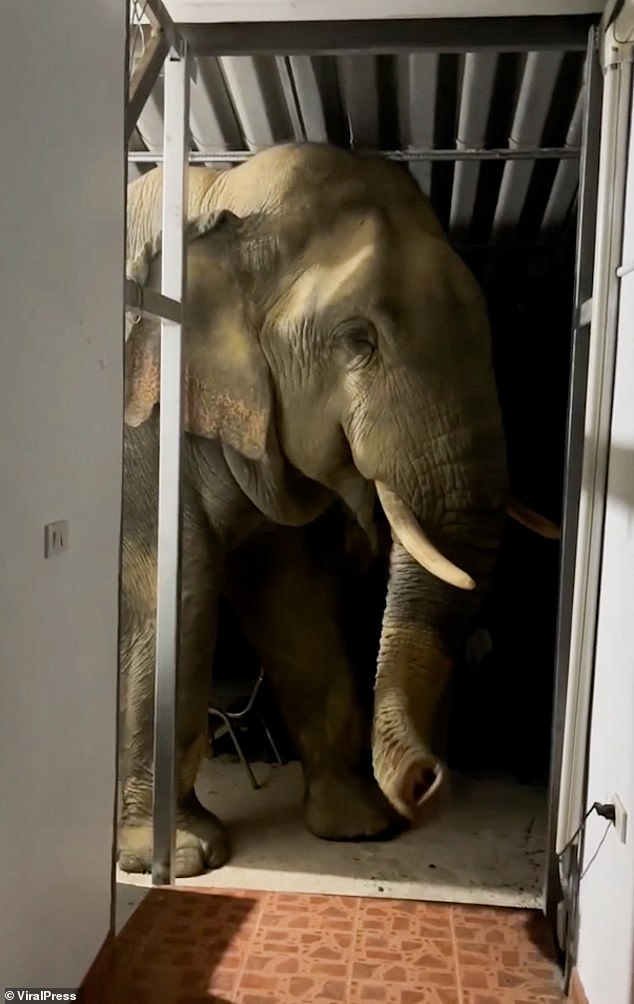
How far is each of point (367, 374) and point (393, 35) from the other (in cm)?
81

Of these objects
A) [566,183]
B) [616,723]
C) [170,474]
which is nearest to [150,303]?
[170,474]

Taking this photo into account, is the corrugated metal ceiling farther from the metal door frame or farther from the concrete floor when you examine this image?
the concrete floor

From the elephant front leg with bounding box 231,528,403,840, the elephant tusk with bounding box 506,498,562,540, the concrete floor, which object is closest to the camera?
the concrete floor

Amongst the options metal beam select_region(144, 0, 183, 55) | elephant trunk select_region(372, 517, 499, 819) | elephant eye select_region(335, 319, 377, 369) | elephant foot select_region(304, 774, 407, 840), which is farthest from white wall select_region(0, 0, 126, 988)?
elephant foot select_region(304, 774, 407, 840)

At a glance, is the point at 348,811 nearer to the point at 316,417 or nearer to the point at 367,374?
the point at 316,417

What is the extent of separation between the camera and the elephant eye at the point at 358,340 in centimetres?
285

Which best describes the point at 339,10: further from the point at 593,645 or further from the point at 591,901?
the point at 591,901

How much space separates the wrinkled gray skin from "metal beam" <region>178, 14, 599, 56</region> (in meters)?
0.51

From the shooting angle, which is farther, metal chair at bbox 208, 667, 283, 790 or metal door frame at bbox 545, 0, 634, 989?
metal chair at bbox 208, 667, 283, 790

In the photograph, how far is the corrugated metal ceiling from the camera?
9.07 ft

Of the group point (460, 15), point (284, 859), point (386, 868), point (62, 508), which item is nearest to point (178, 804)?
point (284, 859)

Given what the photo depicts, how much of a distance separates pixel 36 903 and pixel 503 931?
127cm

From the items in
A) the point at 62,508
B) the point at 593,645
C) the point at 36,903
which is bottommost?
the point at 36,903

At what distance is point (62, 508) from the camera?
1764 mm
